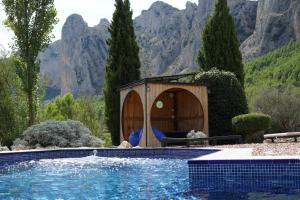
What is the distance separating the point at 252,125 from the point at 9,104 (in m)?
12.1

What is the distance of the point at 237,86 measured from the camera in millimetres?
19828

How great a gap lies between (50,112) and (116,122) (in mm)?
15291

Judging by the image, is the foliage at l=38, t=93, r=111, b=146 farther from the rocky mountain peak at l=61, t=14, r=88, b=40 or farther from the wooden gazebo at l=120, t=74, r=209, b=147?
the rocky mountain peak at l=61, t=14, r=88, b=40

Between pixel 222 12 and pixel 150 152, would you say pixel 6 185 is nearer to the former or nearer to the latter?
pixel 150 152

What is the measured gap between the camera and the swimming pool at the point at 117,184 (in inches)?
257

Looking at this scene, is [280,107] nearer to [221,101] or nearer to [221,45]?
[221,45]

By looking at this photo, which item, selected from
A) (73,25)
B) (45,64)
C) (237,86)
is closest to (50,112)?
(237,86)

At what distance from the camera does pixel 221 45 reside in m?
23.5

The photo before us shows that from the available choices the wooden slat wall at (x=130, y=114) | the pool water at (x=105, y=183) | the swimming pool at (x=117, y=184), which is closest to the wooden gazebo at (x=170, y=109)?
the wooden slat wall at (x=130, y=114)

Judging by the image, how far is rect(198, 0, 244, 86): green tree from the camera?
23234mm

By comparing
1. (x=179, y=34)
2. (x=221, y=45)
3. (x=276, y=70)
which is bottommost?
(x=221, y=45)

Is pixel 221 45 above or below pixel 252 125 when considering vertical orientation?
above

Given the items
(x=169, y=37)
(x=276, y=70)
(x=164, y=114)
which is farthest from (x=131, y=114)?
(x=169, y=37)

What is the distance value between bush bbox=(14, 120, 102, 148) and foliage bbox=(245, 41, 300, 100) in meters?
29.5
